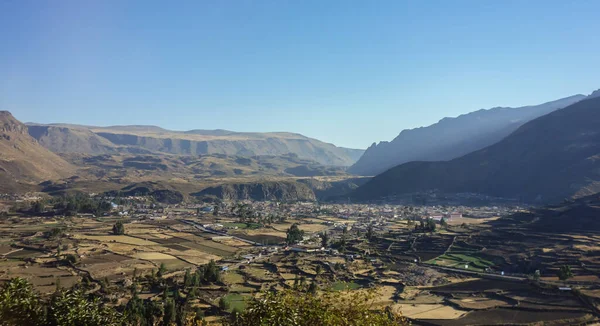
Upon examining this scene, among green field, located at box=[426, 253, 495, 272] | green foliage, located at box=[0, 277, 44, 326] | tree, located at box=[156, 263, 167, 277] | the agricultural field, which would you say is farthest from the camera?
green field, located at box=[426, 253, 495, 272]

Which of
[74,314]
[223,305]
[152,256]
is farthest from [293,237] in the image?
[74,314]

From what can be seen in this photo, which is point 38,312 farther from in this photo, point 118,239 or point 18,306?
point 118,239

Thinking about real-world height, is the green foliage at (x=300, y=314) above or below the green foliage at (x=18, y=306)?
above

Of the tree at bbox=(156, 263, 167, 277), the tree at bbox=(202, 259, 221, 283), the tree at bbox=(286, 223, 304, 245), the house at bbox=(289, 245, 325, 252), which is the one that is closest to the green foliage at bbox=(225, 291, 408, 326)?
the tree at bbox=(202, 259, 221, 283)

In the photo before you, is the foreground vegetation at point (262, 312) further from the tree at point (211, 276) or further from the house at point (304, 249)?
the house at point (304, 249)

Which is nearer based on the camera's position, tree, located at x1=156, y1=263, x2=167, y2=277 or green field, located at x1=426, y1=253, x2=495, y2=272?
tree, located at x1=156, y1=263, x2=167, y2=277

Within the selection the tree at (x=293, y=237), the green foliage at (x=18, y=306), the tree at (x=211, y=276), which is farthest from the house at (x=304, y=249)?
the green foliage at (x=18, y=306)

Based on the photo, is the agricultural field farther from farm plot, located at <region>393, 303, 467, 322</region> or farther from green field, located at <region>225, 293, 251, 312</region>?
farm plot, located at <region>393, 303, 467, 322</region>

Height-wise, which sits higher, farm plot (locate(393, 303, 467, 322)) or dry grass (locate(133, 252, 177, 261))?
farm plot (locate(393, 303, 467, 322))

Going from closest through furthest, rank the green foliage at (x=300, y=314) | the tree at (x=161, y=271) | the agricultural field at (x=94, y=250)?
the green foliage at (x=300, y=314), the tree at (x=161, y=271), the agricultural field at (x=94, y=250)

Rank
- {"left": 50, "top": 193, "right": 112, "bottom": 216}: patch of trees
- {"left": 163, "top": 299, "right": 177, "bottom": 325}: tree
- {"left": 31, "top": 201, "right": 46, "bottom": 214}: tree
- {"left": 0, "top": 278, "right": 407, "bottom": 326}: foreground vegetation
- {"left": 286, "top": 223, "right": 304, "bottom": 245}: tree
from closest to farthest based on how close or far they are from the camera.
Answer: {"left": 0, "top": 278, "right": 407, "bottom": 326}: foreground vegetation, {"left": 163, "top": 299, "right": 177, "bottom": 325}: tree, {"left": 286, "top": 223, "right": 304, "bottom": 245}: tree, {"left": 31, "top": 201, "right": 46, "bottom": 214}: tree, {"left": 50, "top": 193, "right": 112, "bottom": 216}: patch of trees

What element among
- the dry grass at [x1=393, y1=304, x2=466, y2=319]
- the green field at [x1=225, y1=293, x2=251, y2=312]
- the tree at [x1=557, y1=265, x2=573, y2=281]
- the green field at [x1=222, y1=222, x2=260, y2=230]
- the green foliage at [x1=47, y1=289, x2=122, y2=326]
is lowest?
the green field at [x1=222, y1=222, x2=260, y2=230]
